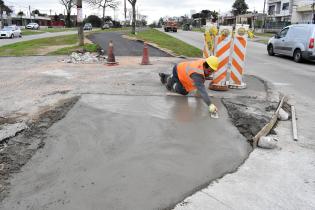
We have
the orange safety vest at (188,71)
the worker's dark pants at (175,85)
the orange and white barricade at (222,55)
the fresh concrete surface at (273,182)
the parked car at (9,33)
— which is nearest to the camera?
the fresh concrete surface at (273,182)

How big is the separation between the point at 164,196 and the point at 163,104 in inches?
150

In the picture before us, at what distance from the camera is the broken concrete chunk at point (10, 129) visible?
18.0ft

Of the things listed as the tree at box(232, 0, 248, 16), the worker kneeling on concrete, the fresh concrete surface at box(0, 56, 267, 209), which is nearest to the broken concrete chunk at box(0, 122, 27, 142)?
the fresh concrete surface at box(0, 56, 267, 209)

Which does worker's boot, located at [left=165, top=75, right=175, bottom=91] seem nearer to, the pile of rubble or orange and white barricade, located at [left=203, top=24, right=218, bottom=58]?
orange and white barricade, located at [left=203, top=24, right=218, bottom=58]

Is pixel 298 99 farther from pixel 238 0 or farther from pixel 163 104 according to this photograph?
pixel 238 0

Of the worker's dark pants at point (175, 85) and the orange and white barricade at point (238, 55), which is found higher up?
the orange and white barricade at point (238, 55)

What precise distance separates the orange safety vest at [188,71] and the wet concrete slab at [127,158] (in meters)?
0.74

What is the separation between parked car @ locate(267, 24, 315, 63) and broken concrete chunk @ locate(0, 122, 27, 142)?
14.7m

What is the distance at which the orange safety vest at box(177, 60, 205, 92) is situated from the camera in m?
7.15

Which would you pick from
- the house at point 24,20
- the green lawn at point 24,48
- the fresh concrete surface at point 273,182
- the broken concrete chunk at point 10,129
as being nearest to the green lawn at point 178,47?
the green lawn at point 24,48

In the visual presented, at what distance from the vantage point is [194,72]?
23.5ft

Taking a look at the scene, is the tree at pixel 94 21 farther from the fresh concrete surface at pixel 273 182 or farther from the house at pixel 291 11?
the fresh concrete surface at pixel 273 182

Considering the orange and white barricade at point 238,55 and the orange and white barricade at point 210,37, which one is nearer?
the orange and white barricade at point 238,55

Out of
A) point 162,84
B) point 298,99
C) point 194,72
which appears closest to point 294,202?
point 194,72
